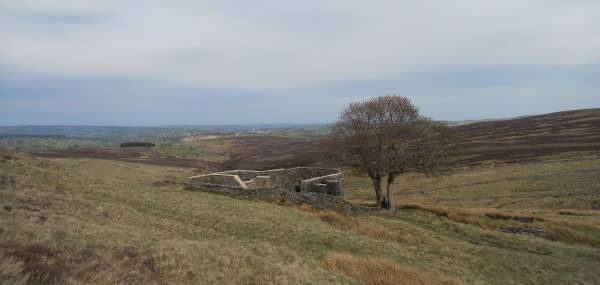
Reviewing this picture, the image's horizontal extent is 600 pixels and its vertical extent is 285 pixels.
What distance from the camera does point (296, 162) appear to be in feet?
208

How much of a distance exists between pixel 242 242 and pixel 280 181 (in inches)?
629

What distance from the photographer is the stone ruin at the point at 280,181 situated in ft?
85.5

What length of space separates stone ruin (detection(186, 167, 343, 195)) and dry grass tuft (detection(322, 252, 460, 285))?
11.8 meters

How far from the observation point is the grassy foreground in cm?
878

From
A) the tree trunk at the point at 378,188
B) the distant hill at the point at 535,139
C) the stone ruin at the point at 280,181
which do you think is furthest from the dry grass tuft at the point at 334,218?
the distant hill at the point at 535,139

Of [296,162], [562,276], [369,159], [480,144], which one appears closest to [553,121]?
[480,144]

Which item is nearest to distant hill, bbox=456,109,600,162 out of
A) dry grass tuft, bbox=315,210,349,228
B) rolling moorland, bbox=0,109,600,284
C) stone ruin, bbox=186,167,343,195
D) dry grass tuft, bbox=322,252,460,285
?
rolling moorland, bbox=0,109,600,284

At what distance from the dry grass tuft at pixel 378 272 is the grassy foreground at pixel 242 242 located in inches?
2.3

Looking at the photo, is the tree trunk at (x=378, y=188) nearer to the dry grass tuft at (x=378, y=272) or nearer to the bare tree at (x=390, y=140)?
the bare tree at (x=390, y=140)

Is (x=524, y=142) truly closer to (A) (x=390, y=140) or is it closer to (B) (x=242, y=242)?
(A) (x=390, y=140)

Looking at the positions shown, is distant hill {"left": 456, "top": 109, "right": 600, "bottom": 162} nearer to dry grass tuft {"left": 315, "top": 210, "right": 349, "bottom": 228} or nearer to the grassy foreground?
the grassy foreground

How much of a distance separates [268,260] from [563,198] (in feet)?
95.6

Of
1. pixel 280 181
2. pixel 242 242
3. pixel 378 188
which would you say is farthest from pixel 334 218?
pixel 280 181

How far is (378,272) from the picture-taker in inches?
485
